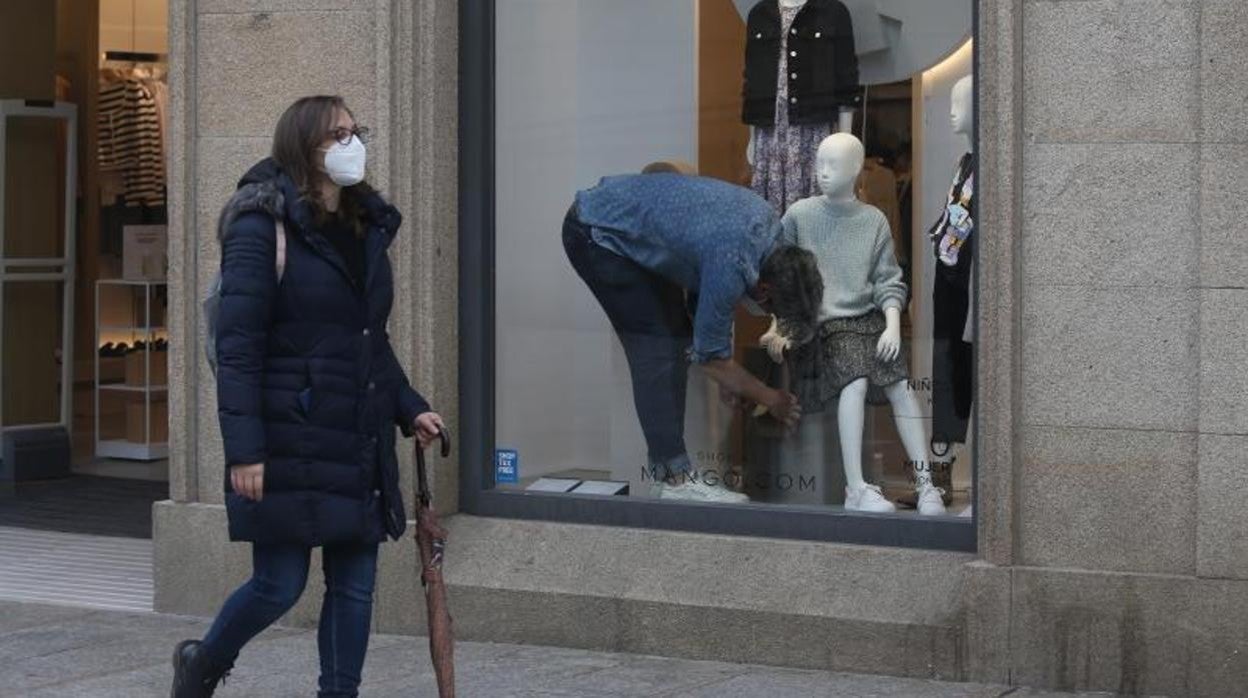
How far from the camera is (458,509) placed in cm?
889

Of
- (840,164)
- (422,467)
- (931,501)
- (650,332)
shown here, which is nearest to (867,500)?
(931,501)

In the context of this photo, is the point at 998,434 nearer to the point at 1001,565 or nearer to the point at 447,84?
the point at 1001,565

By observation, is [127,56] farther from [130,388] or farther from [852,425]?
[852,425]

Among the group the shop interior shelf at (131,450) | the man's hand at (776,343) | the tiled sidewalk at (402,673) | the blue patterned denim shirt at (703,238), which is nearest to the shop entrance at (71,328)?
the shop interior shelf at (131,450)

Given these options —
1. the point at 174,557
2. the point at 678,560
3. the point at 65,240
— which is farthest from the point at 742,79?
the point at 65,240

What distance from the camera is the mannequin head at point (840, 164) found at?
8391 millimetres

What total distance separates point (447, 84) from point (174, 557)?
7.25 ft

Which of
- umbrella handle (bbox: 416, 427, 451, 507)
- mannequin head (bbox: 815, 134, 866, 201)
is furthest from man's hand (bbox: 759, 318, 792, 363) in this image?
umbrella handle (bbox: 416, 427, 451, 507)

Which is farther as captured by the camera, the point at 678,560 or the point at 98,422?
the point at 98,422

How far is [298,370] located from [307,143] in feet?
2.14

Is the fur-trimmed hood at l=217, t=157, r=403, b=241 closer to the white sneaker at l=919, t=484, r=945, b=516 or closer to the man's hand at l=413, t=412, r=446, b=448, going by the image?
the man's hand at l=413, t=412, r=446, b=448

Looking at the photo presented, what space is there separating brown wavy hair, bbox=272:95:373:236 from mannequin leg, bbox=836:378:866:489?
8.66 ft

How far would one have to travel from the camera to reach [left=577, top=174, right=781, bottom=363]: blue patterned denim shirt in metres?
8.57

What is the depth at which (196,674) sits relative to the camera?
6.66 m
